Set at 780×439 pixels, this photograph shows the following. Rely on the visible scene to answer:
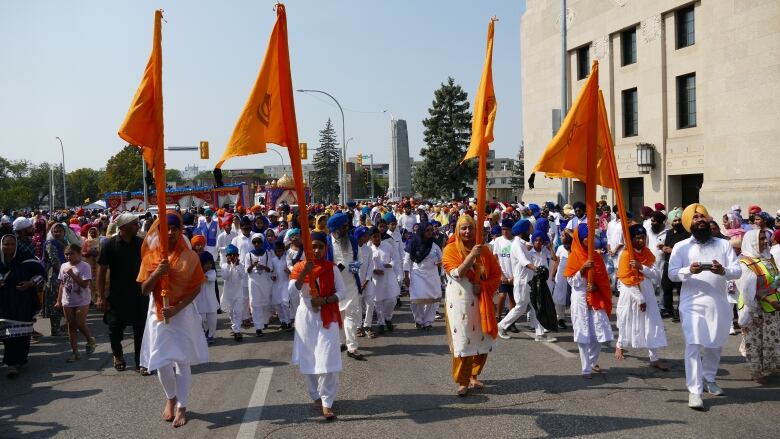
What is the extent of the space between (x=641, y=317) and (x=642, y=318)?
19 millimetres

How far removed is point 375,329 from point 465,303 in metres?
4.35

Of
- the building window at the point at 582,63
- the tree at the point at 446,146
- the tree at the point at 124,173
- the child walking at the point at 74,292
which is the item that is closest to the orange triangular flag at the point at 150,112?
the child walking at the point at 74,292

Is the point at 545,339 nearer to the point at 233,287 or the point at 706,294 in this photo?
the point at 706,294

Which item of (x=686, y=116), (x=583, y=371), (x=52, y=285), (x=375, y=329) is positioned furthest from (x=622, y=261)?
(x=686, y=116)

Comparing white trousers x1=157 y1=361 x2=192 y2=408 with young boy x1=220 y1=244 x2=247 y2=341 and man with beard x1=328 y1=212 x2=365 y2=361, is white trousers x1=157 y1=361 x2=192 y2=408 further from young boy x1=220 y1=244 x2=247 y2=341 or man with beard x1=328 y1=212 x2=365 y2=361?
young boy x1=220 y1=244 x2=247 y2=341

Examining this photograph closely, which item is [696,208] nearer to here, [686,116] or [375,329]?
[375,329]

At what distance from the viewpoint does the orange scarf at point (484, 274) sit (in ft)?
22.5

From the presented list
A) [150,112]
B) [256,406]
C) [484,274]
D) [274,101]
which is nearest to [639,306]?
[484,274]

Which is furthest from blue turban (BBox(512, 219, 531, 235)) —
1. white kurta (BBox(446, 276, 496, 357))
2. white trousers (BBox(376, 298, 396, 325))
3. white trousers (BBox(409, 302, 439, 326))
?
white kurta (BBox(446, 276, 496, 357))

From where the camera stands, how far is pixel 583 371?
754 cm

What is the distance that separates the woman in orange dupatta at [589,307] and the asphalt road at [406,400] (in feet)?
1.05

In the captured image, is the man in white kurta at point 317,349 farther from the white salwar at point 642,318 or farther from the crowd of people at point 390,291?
the white salwar at point 642,318

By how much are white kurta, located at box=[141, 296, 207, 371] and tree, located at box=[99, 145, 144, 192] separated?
84436 mm

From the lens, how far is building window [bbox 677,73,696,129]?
23641 mm
